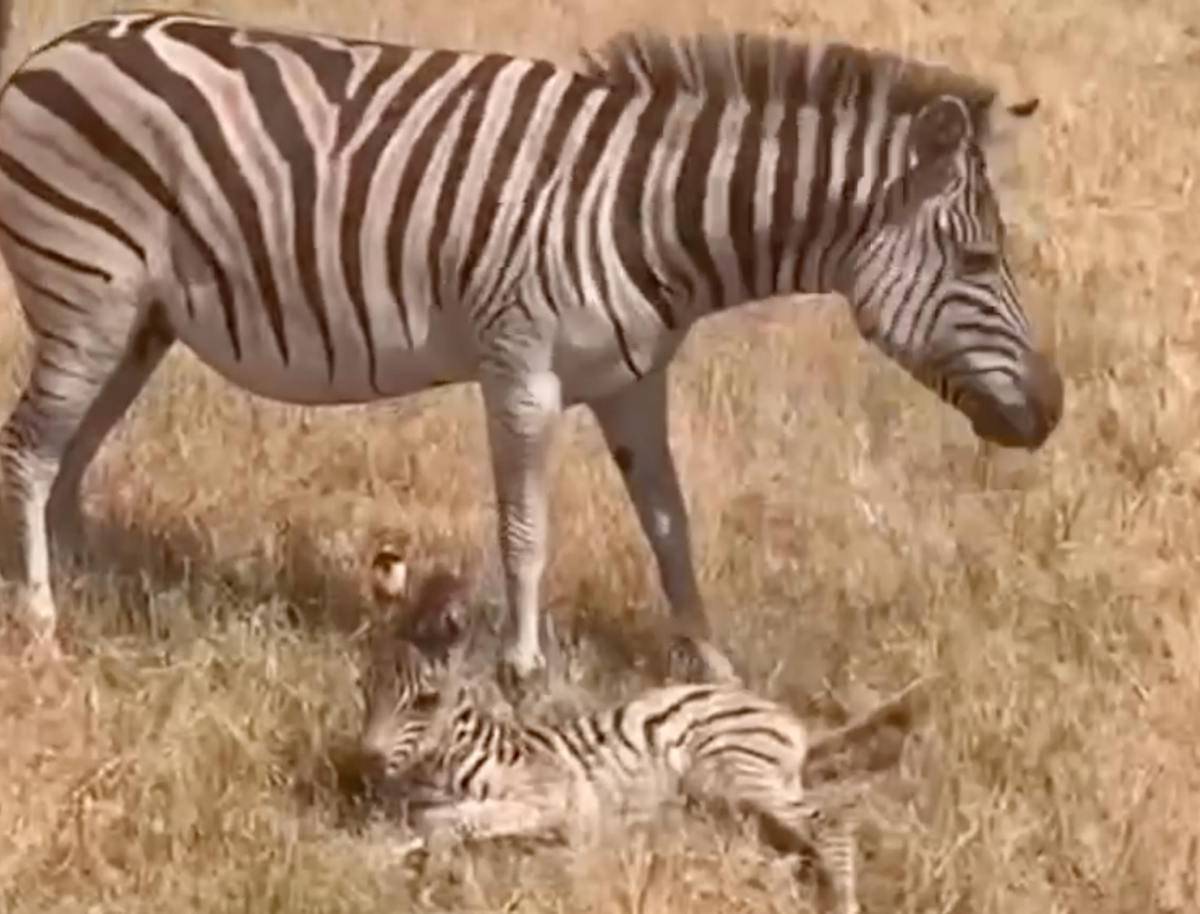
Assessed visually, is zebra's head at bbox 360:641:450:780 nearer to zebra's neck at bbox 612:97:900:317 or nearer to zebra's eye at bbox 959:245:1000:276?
zebra's neck at bbox 612:97:900:317

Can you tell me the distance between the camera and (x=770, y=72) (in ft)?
13.8

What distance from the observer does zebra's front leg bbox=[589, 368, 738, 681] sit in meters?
4.52

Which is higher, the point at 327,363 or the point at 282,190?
the point at 282,190

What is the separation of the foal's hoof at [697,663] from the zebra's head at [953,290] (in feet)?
2.05

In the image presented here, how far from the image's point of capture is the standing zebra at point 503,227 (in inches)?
163

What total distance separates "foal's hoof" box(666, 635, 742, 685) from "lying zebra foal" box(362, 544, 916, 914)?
0.41m

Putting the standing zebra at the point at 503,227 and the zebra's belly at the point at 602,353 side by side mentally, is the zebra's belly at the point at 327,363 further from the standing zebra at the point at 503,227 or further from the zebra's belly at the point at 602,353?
the zebra's belly at the point at 602,353

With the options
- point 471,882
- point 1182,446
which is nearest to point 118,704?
point 471,882

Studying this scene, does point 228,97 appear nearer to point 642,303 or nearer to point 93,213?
point 93,213

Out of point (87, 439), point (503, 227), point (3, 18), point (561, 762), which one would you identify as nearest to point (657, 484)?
point (503, 227)

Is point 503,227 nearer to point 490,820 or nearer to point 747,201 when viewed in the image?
point 747,201

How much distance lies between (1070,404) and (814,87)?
180cm

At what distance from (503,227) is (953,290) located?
781mm

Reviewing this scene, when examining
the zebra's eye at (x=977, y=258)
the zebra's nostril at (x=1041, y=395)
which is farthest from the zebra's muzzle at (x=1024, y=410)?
the zebra's eye at (x=977, y=258)
